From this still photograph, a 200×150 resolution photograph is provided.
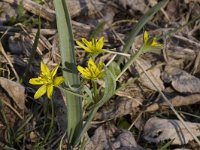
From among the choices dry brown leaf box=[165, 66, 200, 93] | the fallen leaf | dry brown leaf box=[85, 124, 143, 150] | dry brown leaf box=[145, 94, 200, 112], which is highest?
the fallen leaf

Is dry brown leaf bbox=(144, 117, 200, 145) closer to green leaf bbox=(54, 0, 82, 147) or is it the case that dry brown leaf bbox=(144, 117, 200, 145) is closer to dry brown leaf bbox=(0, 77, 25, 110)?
green leaf bbox=(54, 0, 82, 147)

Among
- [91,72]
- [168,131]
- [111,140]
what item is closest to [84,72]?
[91,72]

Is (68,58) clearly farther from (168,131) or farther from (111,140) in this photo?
(168,131)

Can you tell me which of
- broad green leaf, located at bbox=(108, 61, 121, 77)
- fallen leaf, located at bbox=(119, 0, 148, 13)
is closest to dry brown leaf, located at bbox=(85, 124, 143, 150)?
broad green leaf, located at bbox=(108, 61, 121, 77)

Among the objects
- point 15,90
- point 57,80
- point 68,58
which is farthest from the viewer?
point 15,90

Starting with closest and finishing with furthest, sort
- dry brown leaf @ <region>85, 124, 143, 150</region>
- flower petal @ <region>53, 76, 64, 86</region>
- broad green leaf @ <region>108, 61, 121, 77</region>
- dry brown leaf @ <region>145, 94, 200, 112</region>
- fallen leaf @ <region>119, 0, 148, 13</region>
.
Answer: flower petal @ <region>53, 76, 64, 86</region> < broad green leaf @ <region>108, 61, 121, 77</region> < dry brown leaf @ <region>85, 124, 143, 150</region> < dry brown leaf @ <region>145, 94, 200, 112</region> < fallen leaf @ <region>119, 0, 148, 13</region>

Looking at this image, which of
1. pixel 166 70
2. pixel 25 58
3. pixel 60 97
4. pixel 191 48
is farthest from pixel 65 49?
pixel 191 48

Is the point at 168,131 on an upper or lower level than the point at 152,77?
lower
